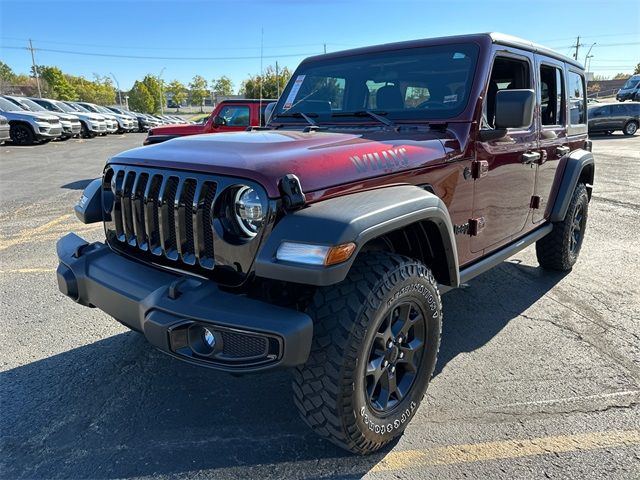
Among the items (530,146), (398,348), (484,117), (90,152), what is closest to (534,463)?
(398,348)

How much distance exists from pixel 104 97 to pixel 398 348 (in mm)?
85734

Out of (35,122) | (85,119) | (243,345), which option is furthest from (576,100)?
(85,119)

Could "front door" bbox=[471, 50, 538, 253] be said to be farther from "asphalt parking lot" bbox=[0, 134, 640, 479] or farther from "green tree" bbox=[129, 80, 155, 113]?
"green tree" bbox=[129, 80, 155, 113]

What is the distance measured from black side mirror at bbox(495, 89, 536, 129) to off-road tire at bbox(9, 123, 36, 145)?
60.7 ft

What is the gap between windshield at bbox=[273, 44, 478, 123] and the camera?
3.03 m

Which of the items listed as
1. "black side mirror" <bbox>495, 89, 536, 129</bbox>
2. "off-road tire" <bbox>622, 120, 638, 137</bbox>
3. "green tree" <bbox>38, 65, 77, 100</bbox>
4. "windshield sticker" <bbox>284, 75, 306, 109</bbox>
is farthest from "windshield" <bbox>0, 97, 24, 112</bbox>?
"green tree" <bbox>38, 65, 77, 100</bbox>

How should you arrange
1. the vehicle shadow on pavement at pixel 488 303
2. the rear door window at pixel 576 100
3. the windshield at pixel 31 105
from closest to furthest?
1. the vehicle shadow on pavement at pixel 488 303
2. the rear door window at pixel 576 100
3. the windshield at pixel 31 105

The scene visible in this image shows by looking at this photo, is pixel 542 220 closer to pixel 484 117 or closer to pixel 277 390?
pixel 484 117

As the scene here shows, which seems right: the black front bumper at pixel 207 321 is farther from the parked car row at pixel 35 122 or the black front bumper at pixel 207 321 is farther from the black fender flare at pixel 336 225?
the parked car row at pixel 35 122

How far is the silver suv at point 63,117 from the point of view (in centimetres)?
1811

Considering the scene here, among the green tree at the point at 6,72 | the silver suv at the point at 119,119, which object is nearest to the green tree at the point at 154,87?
the green tree at the point at 6,72

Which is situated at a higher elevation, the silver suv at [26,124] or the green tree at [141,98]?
the green tree at [141,98]

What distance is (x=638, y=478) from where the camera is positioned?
2.12 meters

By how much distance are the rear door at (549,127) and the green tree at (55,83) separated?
74457mm
